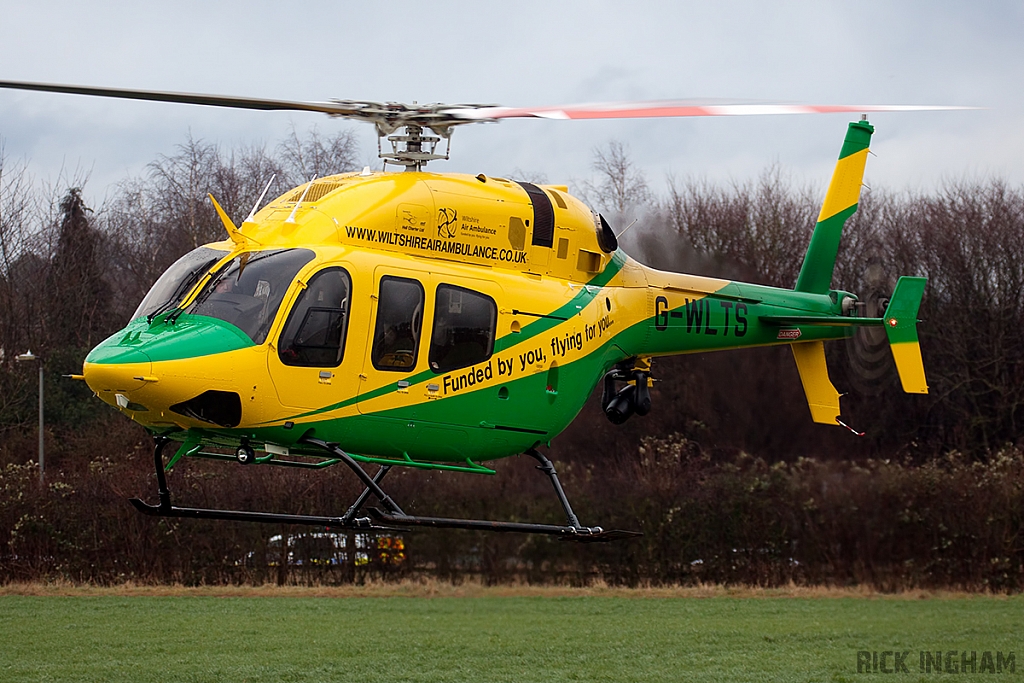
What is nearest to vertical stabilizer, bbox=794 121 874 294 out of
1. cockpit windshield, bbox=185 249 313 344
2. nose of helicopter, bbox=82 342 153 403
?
cockpit windshield, bbox=185 249 313 344

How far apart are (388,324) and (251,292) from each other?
1077mm

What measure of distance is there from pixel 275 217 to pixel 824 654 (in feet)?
56.6

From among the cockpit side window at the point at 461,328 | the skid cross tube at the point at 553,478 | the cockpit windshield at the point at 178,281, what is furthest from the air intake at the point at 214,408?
the skid cross tube at the point at 553,478

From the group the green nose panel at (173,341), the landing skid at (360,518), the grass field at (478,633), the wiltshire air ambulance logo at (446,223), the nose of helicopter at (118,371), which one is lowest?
the grass field at (478,633)

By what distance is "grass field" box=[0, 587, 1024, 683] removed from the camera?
2102 centimetres

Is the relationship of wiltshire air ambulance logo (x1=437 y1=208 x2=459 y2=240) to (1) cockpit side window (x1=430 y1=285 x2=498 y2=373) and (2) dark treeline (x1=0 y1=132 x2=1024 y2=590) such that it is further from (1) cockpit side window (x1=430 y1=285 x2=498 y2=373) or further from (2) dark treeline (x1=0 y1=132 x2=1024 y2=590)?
(2) dark treeline (x1=0 y1=132 x2=1024 y2=590)

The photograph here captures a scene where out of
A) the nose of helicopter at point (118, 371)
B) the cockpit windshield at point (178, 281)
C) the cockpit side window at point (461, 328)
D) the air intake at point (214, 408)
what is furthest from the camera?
the cockpit side window at point (461, 328)

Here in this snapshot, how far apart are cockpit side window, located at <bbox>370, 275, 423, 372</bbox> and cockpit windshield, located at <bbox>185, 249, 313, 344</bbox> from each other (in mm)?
683

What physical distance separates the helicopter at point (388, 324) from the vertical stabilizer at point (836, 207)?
9.72ft

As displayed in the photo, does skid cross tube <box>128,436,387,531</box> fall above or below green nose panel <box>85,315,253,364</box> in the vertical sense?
below

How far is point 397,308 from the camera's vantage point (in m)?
9.23

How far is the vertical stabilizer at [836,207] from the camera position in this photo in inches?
537

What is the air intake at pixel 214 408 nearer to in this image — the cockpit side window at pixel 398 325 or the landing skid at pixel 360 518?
the landing skid at pixel 360 518

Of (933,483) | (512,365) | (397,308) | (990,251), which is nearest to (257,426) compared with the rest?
(397,308)
